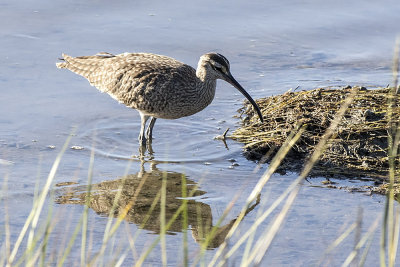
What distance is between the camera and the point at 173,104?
27.8 feet

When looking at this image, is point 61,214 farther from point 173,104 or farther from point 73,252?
point 173,104

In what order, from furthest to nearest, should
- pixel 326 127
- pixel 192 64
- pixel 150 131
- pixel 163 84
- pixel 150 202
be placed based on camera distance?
pixel 192 64
pixel 150 131
pixel 163 84
pixel 326 127
pixel 150 202

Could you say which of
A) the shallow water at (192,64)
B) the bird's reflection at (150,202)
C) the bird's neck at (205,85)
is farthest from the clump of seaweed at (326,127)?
the bird's reflection at (150,202)

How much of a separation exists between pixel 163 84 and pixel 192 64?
2275 mm

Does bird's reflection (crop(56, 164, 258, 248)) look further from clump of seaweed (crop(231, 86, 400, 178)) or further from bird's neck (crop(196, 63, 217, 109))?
bird's neck (crop(196, 63, 217, 109))

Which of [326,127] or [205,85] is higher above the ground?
[205,85]

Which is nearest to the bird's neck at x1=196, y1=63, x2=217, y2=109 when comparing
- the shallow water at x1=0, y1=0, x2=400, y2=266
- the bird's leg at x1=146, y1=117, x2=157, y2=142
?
the shallow water at x1=0, y1=0, x2=400, y2=266

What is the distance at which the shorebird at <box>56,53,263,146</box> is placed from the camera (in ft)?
27.8

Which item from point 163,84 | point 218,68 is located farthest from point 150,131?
point 218,68

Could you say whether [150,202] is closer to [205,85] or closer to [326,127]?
[205,85]

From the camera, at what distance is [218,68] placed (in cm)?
855

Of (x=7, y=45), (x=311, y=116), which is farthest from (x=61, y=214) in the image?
(x=7, y=45)

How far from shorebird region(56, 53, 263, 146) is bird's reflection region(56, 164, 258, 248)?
3.12 feet

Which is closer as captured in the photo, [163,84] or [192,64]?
→ [163,84]
